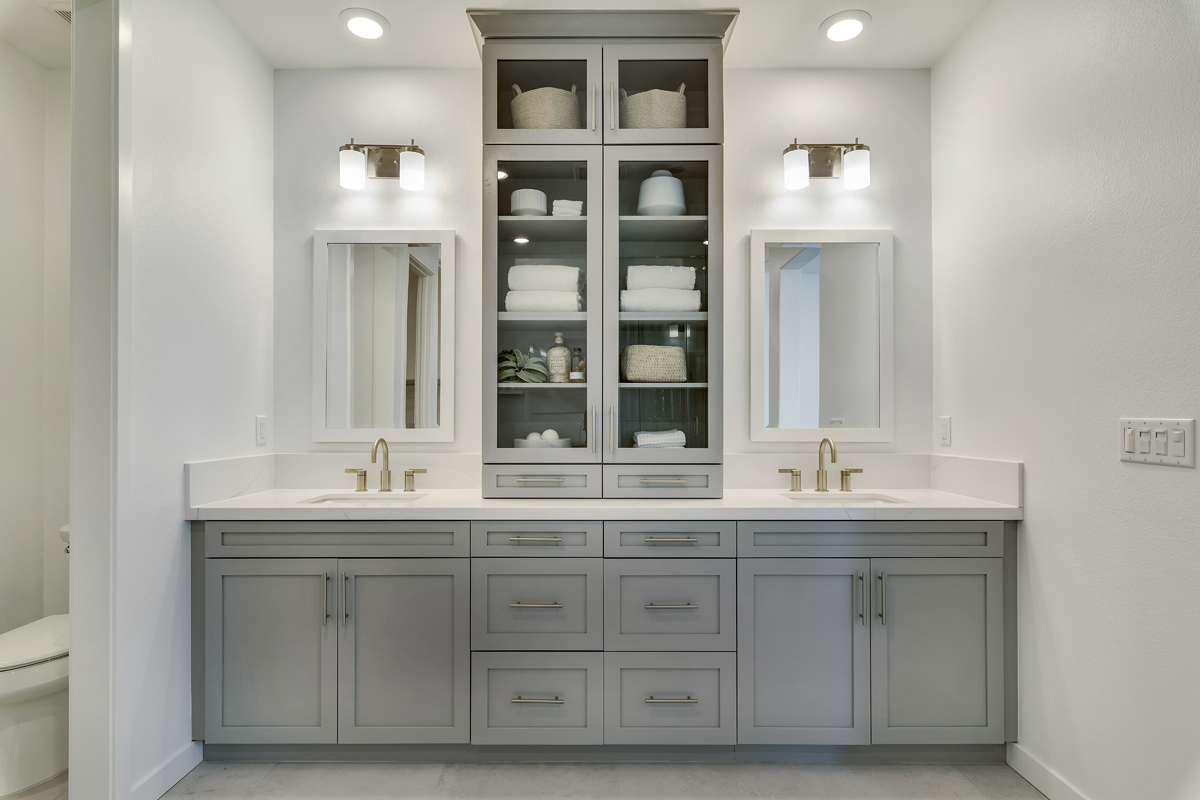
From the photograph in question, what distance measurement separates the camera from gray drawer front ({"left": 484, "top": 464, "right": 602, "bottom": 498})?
2244 mm

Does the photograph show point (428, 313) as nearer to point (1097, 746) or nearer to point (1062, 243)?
point (1062, 243)

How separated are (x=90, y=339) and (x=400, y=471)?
1163 millimetres

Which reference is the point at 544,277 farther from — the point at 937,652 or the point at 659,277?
the point at 937,652

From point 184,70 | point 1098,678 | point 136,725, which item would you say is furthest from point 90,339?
point 1098,678

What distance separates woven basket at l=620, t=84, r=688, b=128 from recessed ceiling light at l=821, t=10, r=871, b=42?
0.62 meters

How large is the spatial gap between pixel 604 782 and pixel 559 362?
1411mm

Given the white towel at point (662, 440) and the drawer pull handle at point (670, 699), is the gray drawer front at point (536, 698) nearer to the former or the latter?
the drawer pull handle at point (670, 699)

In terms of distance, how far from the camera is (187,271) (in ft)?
6.74

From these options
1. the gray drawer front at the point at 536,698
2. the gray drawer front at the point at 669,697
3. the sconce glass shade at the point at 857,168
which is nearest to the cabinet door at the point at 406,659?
the gray drawer front at the point at 536,698

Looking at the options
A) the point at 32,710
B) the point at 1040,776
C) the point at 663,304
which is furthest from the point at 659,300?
the point at 32,710

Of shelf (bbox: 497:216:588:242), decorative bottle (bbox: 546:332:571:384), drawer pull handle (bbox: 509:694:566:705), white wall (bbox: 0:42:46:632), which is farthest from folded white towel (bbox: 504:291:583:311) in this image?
white wall (bbox: 0:42:46:632)

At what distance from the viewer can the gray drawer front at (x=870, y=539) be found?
2051mm

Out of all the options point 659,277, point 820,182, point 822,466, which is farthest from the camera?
point 820,182

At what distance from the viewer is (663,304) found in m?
2.28
